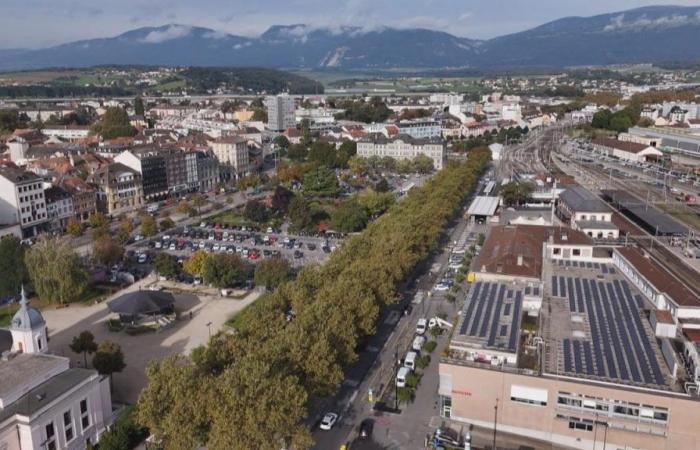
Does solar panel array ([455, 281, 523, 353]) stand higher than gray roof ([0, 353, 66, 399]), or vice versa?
gray roof ([0, 353, 66, 399])

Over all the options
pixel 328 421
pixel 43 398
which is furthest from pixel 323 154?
pixel 43 398

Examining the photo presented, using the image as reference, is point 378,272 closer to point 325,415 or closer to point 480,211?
point 325,415

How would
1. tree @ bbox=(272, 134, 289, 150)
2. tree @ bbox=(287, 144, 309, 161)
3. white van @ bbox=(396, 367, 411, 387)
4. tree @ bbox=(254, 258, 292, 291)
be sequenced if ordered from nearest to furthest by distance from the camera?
1. white van @ bbox=(396, 367, 411, 387)
2. tree @ bbox=(254, 258, 292, 291)
3. tree @ bbox=(287, 144, 309, 161)
4. tree @ bbox=(272, 134, 289, 150)

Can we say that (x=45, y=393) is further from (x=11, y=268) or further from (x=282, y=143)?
(x=282, y=143)

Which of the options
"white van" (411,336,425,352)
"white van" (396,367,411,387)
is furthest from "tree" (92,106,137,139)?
"white van" (396,367,411,387)

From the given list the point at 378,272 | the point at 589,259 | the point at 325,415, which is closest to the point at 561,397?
the point at 325,415

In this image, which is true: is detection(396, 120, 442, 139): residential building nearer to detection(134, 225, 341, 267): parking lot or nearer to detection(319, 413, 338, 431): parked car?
detection(134, 225, 341, 267): parking lot

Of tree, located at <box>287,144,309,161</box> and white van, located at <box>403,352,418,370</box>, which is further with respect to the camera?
tree, located at <box>287,144,309,161</box>
